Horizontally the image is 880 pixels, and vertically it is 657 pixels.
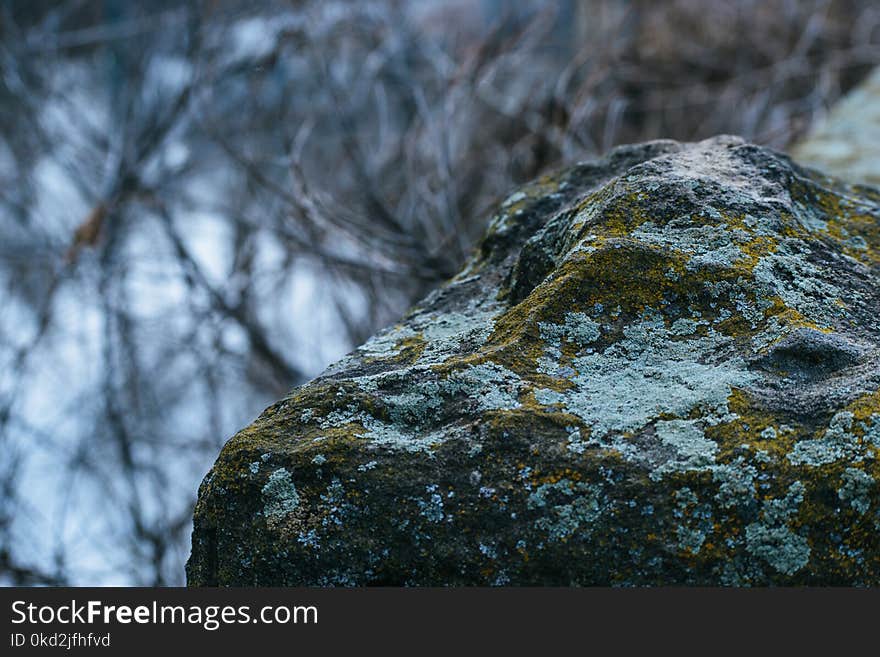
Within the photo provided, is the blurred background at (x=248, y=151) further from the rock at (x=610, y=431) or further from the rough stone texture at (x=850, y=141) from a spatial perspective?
the rock at (x=610, y=431)

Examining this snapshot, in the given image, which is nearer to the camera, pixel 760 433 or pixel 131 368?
pixel 760 433

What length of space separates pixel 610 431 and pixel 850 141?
10.6ft

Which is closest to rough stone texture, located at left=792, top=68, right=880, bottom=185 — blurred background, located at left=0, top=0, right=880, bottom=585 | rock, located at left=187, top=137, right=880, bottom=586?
blurred background, located at left=0, top=0, right=880, bottom=585

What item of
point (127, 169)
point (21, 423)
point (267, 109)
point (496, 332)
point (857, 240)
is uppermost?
point (267, 109)

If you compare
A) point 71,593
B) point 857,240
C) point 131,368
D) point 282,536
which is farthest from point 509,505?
point 131,368

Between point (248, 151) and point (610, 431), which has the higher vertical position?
point (248, 151)

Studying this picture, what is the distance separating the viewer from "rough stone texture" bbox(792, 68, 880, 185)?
342 cm

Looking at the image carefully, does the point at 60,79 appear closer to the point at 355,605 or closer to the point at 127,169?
the point at 127,169

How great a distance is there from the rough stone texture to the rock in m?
1.86

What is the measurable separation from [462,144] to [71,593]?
152 inches

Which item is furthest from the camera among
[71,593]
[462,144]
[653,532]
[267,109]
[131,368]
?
[267,109]

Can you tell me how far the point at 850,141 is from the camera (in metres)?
3.87

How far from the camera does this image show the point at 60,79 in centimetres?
538

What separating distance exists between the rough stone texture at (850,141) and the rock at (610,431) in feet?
6.10
